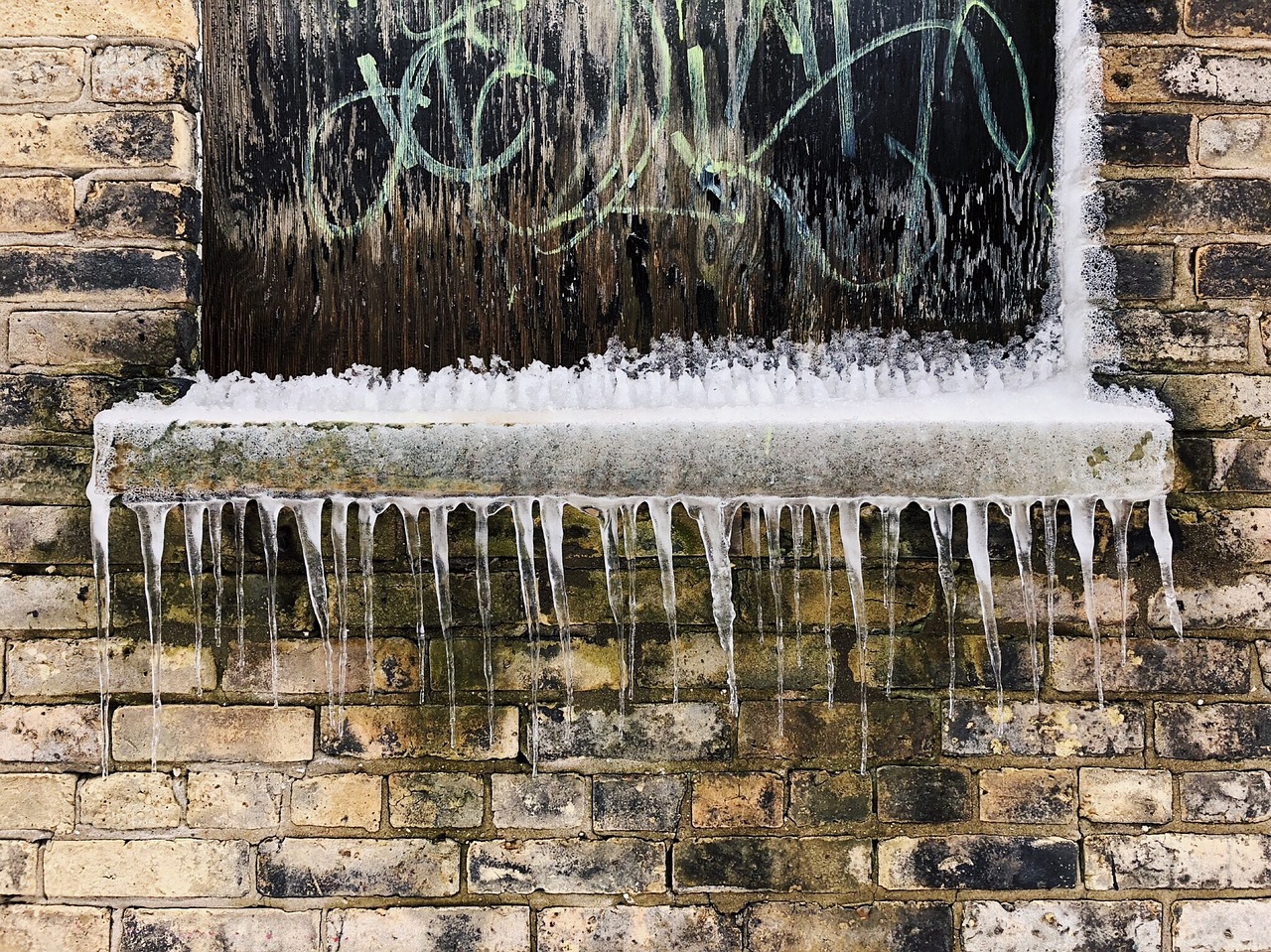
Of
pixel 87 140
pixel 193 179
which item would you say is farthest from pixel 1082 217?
pixel 87 140

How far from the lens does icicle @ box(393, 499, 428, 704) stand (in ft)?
4.62

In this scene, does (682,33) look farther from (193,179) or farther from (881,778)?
(881,778)

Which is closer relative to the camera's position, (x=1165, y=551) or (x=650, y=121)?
(x=1165, y=551)

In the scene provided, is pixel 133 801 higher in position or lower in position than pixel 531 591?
lower

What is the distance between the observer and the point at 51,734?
1476 millimetres

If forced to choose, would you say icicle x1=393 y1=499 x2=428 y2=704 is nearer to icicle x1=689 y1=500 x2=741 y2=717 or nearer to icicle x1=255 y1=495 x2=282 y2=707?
icicle x1=255 y1=495 x2=282 y2=707

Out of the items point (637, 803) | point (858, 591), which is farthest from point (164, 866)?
point (858, 591)

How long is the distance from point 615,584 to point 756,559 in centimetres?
25

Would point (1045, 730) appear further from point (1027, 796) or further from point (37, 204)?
point (37, 204)

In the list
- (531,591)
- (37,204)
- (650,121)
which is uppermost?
(650,121)

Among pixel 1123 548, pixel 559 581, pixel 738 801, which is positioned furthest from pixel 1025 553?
pixel 559 581

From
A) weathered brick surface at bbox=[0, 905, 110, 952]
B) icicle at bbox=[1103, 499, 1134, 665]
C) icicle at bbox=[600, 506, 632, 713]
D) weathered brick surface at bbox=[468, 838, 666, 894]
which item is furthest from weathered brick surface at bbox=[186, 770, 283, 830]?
icicle at bbox=[1103, 499, 1134, 665]

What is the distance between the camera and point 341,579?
4.72 feet

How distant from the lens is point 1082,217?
4.86 feet
